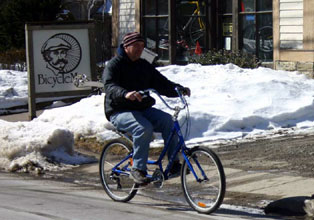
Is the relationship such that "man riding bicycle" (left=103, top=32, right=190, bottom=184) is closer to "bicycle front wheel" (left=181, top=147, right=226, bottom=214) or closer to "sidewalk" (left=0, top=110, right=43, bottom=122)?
"bicycle front wheel" (left=181, top=147, right=226, bottom=214)

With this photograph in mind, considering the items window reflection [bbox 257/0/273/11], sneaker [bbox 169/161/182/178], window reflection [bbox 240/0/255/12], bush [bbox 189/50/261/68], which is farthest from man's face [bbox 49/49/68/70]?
window reflection [bbox 240/0/255/12]

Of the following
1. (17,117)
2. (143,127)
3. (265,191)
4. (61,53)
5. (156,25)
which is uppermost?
(156,25)

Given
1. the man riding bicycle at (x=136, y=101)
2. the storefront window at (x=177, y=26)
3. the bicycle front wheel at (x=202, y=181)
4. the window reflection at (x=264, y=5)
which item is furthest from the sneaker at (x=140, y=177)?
the storefront window at (x=177, y=26)

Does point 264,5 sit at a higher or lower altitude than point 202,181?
higher

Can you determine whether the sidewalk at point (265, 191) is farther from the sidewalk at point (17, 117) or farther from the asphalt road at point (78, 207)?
the sidewalk at point (17, 117)

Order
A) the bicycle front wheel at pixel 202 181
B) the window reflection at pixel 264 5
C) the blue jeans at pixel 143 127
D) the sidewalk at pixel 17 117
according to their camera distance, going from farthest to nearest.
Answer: the window reflection at pixel 264 5 → the sidewalk at pixel 17 117 → the blue jeans at pixel 143 127 → the bicycle front wheel at pixel 202 181

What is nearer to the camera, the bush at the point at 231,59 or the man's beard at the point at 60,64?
the man's beard at the point at 60,64

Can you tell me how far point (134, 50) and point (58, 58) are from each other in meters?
6.91

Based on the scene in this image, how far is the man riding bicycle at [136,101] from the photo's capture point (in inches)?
288

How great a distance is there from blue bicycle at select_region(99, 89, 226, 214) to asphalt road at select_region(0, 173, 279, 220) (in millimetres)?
124

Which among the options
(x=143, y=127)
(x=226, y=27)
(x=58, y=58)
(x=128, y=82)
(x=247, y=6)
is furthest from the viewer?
(x=226, y=27)

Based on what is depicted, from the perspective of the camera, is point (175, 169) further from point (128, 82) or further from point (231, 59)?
point (231, 59)

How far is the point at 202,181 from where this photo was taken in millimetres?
7043

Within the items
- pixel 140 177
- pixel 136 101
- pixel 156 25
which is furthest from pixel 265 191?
Answer: pixel 156 25
